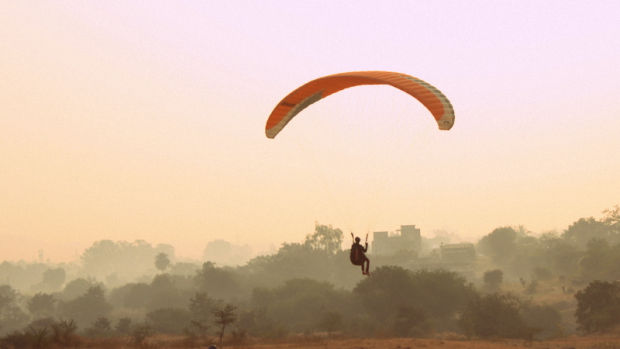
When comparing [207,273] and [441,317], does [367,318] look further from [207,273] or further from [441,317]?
[207,273]

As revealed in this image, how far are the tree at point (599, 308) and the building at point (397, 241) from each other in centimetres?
9311

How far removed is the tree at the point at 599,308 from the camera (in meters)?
39.9

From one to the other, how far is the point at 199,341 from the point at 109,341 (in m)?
5.31

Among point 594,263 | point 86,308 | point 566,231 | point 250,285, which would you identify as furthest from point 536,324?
point 566,231

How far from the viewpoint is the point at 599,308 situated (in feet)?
136

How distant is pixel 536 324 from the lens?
50438mm

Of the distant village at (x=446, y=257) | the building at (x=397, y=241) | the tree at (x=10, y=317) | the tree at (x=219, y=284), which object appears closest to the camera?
the tree at (x=10, y=317)

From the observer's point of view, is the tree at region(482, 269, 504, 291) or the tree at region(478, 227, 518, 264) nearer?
the tree at region(482, 269, 504, 291)

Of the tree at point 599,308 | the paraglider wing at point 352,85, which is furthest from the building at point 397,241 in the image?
the paraglider wing at point 352,85

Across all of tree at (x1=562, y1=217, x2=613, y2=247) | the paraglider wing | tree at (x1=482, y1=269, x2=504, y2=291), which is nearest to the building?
tree at (x1=562, y1=217, x2=613, y2=247)

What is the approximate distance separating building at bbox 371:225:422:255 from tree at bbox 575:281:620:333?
93.1 meters

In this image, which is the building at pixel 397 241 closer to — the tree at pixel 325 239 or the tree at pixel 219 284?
the tree at pixel 325 239

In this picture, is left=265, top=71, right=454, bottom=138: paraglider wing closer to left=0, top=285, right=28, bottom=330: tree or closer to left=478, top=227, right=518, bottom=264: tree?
left=0, top=285, right=28, bottom=330: tree

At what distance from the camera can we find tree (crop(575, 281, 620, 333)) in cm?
3988
